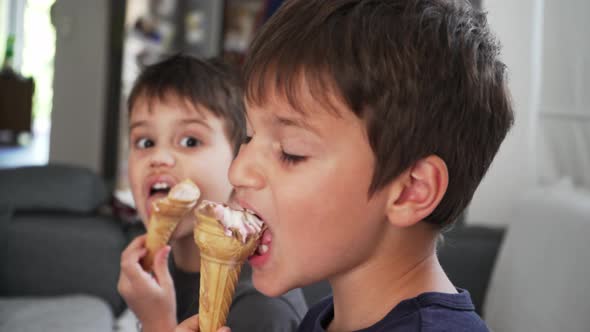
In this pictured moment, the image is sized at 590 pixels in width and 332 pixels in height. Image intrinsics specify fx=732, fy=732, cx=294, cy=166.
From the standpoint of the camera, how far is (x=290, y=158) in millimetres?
892

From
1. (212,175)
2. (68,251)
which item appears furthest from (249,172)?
(68,251)

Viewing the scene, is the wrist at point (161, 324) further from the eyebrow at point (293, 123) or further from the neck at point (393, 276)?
the eyebrow at point (293, 123)

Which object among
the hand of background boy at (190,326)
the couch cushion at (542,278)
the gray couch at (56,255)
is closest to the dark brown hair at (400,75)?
the hand of background boy at (190,326)

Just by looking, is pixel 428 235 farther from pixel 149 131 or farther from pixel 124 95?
pixel 124 95

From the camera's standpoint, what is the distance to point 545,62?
2342mm

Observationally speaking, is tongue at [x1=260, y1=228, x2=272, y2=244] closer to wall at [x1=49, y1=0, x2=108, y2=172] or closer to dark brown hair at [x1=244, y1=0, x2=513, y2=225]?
dark brown hair at [x1=244, y1=0, x2=513, y2=225]

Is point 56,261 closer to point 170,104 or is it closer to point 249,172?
point 170,104

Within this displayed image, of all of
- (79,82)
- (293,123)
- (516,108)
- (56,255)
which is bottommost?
(56,255)

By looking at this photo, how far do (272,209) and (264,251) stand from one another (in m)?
0.07

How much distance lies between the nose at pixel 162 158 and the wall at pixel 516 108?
125 cm

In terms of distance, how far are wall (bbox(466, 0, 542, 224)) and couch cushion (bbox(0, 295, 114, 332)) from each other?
1.34 metres

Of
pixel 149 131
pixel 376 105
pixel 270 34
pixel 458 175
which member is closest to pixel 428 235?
pixel 458 175

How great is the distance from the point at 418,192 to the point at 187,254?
2.69ft

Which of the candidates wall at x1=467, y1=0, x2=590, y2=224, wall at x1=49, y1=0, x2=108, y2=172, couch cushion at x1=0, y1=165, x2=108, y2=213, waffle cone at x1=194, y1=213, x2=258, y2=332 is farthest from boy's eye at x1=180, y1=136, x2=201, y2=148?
wall at x1=49, y1=0, x2=108, y2=172
